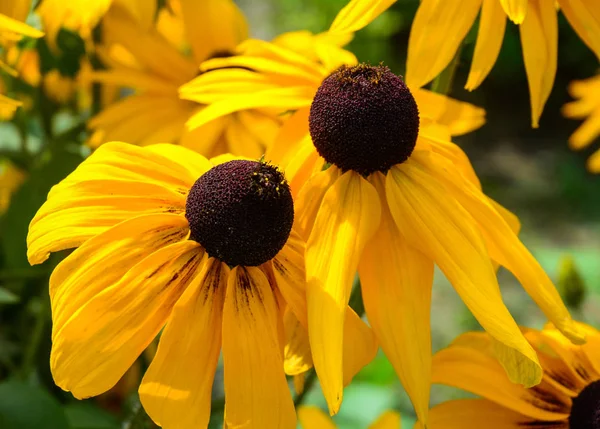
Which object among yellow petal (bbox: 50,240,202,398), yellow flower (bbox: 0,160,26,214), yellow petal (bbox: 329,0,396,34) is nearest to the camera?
yellow petal (bbox: 50,240,202,398)

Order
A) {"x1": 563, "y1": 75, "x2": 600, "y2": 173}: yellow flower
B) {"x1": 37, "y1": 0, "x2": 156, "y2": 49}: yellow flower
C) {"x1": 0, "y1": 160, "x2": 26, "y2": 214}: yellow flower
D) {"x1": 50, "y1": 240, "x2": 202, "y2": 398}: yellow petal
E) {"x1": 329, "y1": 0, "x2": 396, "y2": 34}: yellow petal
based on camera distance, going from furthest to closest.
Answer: {"x1": 563, "y1": 75, "x2": 600, "y2": 173}: yellow flower
{"x1": 0, "y1": 160, "x2": 26, "y2": 214}: yellow flower
{"x1": 37, "y1": 0, "x2": 156, "y2": 49}: yellow flower
{"x1": 329, "y1": 0, "x2": 396, "y2": 34}: yellow petal
{"x1": 50, "y1": 240, "x2": 202, "y2": 398}: yellow petal

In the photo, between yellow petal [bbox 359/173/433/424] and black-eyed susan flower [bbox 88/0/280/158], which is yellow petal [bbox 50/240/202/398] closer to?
yellow petal [bbox 359/173/433/424]

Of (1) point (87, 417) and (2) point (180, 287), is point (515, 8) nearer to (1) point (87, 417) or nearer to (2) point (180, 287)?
(2) point (180, 287)

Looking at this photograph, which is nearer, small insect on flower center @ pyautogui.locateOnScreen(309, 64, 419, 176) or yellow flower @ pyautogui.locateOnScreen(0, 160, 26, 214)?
small insect on flower center @ pyautogui.locateOnScreen(309, 64, 419, 176)

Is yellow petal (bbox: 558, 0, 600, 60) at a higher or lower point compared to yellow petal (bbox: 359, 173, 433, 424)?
higher

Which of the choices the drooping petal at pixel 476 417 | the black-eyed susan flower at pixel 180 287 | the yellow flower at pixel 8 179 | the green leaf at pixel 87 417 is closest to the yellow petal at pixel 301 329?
the black-eyed susan flower at pixel 180 287

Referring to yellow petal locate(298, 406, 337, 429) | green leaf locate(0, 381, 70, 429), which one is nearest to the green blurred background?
green leaf locate(0, 381, 70, 429)

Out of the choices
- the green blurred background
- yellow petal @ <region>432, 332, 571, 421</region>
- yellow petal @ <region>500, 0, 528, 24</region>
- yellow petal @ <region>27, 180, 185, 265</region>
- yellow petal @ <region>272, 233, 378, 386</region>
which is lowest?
the green blurred background

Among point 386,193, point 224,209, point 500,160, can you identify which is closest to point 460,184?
point 386,193
